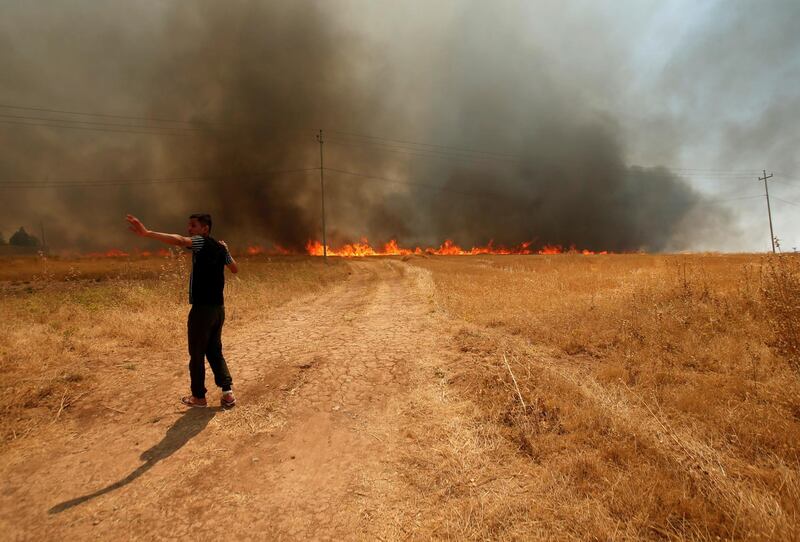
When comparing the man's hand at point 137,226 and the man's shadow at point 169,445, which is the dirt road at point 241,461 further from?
the man's hand at point 137,226

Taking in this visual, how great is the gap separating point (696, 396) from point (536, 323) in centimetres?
457

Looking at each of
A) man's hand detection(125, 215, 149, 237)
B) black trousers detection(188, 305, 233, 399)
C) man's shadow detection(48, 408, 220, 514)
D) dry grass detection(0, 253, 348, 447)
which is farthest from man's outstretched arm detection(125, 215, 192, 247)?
dry grass detection(0, 253, 348, 447)

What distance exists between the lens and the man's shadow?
3.63m

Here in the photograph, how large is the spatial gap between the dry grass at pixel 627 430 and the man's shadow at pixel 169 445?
312 centimetres

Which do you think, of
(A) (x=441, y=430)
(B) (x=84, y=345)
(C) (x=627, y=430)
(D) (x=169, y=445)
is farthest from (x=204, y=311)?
(C) (x=627, y=430)

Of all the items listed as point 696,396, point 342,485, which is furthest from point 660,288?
point 342,485

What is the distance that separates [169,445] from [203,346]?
1.45m

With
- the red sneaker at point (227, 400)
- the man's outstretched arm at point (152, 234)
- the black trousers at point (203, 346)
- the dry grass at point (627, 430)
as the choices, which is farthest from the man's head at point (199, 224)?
the dry grass at point (627, 430)

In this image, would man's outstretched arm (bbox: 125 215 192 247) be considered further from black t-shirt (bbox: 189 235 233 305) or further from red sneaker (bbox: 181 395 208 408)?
red sneaker (bbox: 181 395 208 408)

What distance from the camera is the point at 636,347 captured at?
7.11m

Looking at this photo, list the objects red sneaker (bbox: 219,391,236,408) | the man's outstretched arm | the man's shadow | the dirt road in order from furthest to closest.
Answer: red sneaker (bbox: 219,391,236,408) < the man's outstretched arm < the man's shadow < the dirt road

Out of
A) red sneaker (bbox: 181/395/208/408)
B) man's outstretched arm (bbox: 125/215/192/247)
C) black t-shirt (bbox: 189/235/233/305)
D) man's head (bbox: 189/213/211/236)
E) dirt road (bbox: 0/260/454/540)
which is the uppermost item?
man's head (bbox: 189/213/211/236)

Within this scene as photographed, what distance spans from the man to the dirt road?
41cm

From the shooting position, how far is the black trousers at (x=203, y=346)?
5.54 metres
